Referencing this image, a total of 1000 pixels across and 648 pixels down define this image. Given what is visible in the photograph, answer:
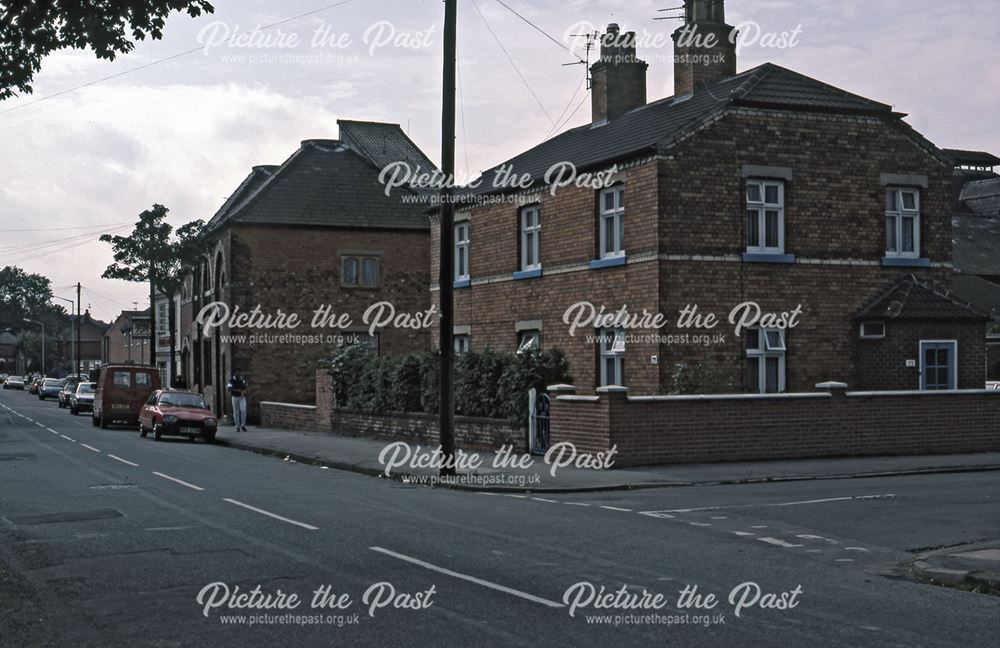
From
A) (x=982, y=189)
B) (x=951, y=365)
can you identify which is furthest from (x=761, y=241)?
(x=982, y=189)

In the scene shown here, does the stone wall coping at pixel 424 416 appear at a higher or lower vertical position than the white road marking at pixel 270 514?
higher

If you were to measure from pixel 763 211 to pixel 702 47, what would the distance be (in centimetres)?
550

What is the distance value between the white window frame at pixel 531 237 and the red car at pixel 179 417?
10.1 meters

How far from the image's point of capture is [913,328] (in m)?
26.7

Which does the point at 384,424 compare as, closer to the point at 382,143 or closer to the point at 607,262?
the point at 607,262

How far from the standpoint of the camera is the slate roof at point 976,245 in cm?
5400

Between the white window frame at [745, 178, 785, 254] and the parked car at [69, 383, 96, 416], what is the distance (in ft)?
127

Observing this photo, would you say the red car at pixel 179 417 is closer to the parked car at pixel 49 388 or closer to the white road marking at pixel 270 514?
the white road marking at pixel 270 514

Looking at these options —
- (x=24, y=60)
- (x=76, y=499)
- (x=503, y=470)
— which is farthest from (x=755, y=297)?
(x=24, y=60)

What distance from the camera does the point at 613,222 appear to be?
27.6 metres

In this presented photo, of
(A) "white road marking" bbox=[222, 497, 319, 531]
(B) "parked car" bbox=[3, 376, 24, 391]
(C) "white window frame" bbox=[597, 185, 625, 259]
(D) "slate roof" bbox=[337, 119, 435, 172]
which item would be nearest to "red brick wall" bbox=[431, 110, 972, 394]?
(C) "white window frame" bbox=[597, 185, 625, 259]

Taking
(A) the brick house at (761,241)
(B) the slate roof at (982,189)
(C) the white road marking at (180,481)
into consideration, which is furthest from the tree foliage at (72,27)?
(B) the slate roof at (982,189)

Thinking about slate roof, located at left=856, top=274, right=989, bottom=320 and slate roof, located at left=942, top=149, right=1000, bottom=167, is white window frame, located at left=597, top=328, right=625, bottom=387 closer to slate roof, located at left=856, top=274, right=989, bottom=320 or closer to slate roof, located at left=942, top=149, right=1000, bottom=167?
slate roof, located at left=856, top=274, right=989, bottom=320

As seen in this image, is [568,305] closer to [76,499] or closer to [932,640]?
[76,499]
